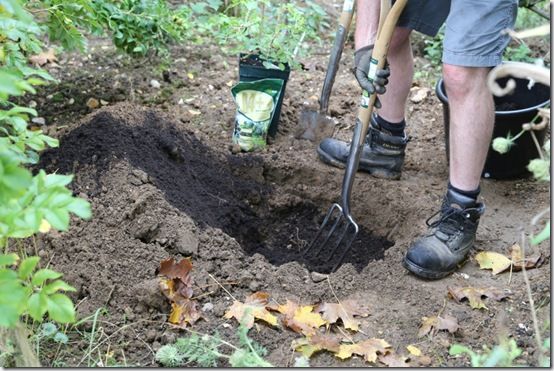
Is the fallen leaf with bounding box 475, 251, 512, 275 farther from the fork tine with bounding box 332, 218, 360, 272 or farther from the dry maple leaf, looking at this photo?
the dry maple leaf

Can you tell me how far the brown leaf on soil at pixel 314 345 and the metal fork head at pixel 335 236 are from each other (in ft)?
2.38

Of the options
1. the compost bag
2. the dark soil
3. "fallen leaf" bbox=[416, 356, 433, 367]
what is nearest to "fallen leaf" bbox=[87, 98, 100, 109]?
the dark soil

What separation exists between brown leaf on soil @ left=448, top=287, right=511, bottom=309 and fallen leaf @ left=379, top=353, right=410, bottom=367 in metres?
0.47

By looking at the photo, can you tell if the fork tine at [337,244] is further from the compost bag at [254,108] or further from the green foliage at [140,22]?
the green foliage at [140,22]

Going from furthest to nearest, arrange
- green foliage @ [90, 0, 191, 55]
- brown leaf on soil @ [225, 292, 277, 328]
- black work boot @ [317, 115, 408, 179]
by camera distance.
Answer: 1. green foliage @ [90, 0, 191, 55]
2. black work boot @ [317, 115, 408, 179]
3. brown leaf on soil @ [225, 292, 277, 328]

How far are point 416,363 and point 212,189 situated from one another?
1.62 meters

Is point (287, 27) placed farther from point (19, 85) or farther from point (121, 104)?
point (19, 85)

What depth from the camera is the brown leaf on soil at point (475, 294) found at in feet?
9.57

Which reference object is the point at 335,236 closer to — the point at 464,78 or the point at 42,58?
the point at 464,78

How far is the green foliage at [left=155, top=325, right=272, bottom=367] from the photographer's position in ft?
8.05

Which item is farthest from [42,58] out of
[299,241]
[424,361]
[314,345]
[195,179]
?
[424,361]

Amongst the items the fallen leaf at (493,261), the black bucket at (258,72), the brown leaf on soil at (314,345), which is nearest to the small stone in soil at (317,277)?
the brown leaf on soil at (314,345)

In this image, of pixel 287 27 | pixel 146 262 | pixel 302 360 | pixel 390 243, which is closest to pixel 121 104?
pixel 287 27

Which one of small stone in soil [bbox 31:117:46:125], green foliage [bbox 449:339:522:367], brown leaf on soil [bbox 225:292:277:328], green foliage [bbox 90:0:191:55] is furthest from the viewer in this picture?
small stone in soil [bbox 31:117:46:125]
